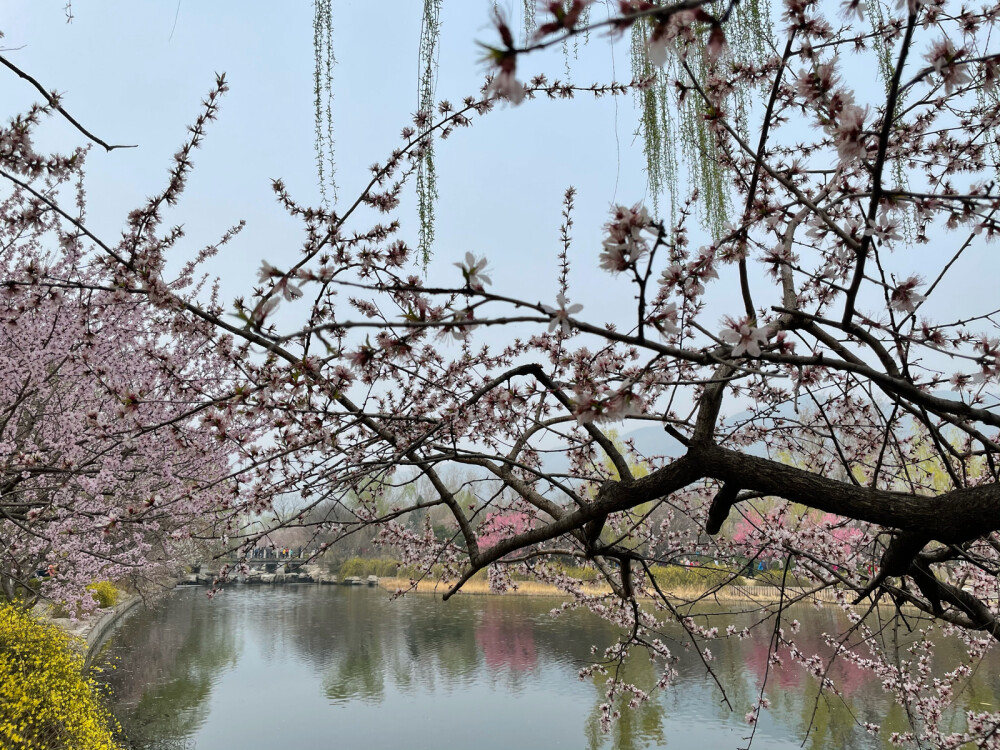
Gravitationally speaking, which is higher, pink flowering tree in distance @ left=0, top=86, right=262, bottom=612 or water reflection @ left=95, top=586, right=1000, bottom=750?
pink flowering tree in distance @ left=0, top=86, right=262, bottom=612

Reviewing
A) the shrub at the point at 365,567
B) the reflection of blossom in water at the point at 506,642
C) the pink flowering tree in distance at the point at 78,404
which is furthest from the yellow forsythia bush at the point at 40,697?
the shrub at the point at 365,567

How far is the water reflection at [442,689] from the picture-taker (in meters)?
10.9

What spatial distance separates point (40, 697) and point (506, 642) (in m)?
12.0

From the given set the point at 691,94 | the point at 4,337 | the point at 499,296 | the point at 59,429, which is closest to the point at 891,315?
the point at 691,94

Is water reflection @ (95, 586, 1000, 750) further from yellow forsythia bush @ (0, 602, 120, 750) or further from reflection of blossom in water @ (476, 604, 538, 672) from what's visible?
yellow forsythia bush @ (0, 602, 120, 750)

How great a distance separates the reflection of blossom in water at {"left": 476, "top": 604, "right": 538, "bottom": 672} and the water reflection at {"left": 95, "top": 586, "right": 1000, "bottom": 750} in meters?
0.06

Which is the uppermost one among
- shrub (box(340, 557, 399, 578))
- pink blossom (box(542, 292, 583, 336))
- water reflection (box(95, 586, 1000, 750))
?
pink blossom (box(542, 292, 583, 336))

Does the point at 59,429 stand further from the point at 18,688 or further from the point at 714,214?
the point at 714,214

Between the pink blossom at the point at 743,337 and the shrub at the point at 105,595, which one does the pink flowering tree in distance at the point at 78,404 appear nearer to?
the pink blossom at the point at 743,337

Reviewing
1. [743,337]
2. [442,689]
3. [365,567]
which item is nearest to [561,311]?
[743,337]

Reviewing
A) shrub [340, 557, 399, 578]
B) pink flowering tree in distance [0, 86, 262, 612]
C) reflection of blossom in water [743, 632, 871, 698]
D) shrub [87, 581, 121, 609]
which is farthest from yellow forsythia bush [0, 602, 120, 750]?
shrub [340, 557, 399, 578]

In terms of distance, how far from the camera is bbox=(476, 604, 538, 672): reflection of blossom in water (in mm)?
15289

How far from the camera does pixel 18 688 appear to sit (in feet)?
21.9

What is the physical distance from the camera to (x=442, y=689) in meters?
13.6
